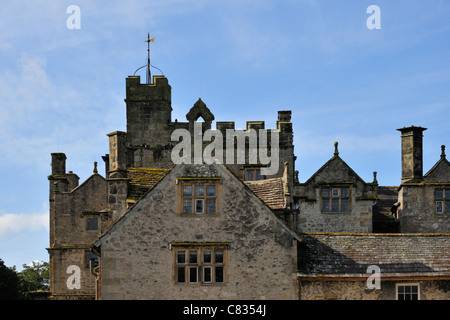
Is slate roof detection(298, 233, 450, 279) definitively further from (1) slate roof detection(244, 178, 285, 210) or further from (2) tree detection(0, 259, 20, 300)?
(2) tree detection(0, 259, 20, 300)

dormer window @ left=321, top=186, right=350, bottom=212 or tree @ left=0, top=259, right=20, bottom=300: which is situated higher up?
dormer window @ left=321, top=186, right=350, bottom=212

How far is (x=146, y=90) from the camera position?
157 ft

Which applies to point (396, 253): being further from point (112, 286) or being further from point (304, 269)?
point (112, 286)

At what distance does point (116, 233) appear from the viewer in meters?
29.3

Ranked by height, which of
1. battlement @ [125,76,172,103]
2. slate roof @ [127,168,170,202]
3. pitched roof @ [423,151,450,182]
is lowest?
slate roof @ [127,168,170,202]

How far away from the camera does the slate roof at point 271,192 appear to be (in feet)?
104

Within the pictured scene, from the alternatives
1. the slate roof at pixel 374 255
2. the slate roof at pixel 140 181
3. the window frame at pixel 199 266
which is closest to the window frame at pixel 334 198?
the slate roof at pixel 374 255

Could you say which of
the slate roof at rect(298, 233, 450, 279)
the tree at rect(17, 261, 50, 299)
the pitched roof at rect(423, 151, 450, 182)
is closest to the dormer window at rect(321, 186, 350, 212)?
the pitched roof at rect(423, 151, 450, 182)

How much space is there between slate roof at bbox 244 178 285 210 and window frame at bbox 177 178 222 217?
6.86ft

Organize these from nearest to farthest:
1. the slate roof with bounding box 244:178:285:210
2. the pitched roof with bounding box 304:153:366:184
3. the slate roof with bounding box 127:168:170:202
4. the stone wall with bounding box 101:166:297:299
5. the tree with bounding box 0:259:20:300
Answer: the stone wall with bounding box 101:166:297:299
the slate roof with bounding box 244:178:285:210
the slate roof with bounding box 127:168:170:202
the pitched roof with bounding box 304:153:366:184
the tree with bounding box 0:259:20:300

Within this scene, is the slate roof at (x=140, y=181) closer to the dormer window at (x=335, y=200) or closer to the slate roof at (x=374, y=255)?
the slate roof at (x=374, y=255)

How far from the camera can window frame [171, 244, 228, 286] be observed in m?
29.2

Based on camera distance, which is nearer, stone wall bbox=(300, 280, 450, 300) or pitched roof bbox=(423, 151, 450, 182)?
stone wall bbox=(300, 280, 450, 300)

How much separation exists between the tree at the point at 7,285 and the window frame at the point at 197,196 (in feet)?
93.9
